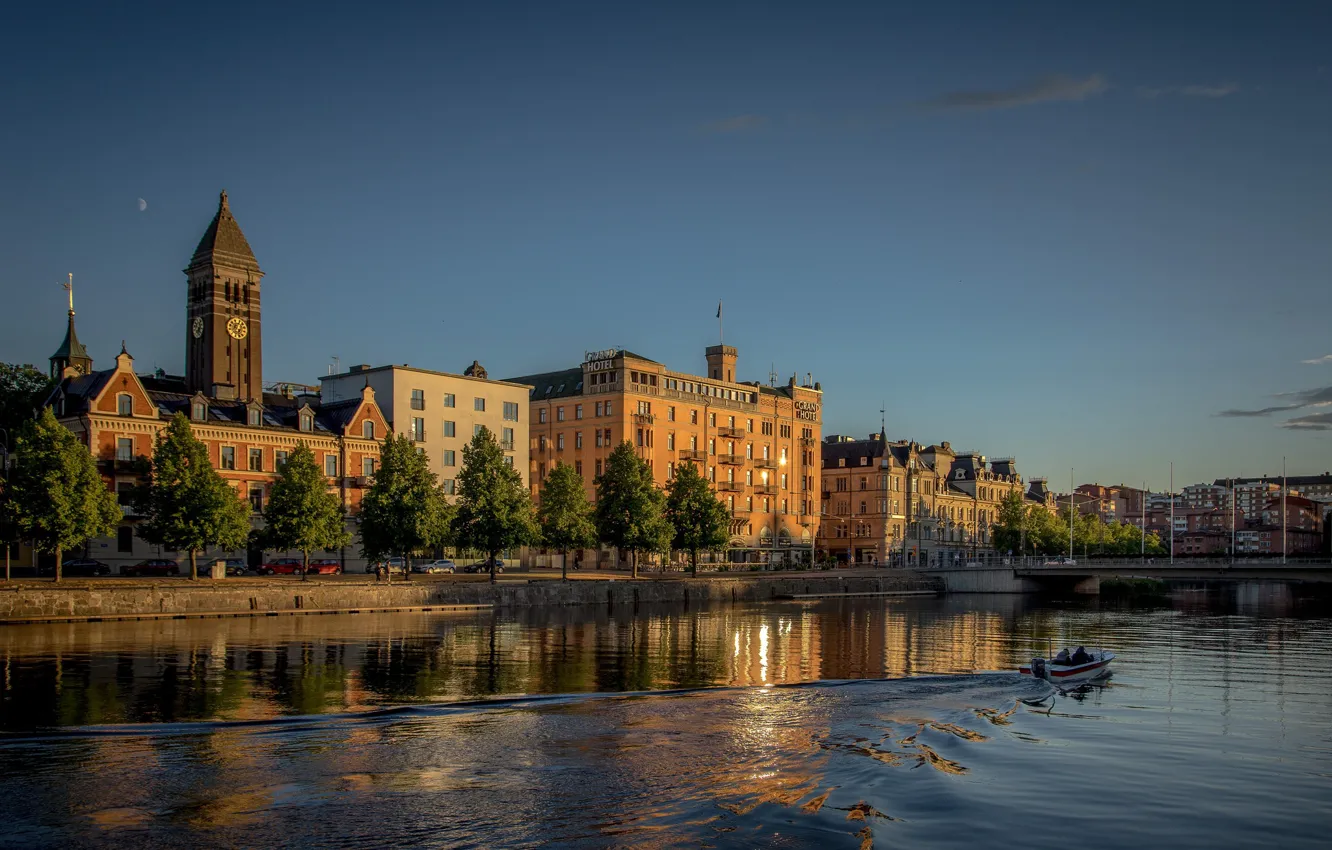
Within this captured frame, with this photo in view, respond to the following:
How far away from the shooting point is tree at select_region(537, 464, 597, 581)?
10981 cm

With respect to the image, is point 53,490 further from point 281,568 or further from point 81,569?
point 281,568

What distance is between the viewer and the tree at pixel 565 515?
10981 centimetres

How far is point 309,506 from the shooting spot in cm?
9200

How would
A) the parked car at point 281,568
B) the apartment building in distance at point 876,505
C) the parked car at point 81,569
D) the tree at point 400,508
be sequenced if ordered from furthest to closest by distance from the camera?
1. the apartment building in distance at point 876,505
2. the parked car at point 281,568
3. the tree at point 400,508
4. the parked car at point 81,569

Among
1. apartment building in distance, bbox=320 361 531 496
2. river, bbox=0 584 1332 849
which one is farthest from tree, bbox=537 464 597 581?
river, bbox=0 584 1332 849

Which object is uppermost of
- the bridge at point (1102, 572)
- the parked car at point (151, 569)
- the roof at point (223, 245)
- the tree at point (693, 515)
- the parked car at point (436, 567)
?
the roof at point (223, 245)

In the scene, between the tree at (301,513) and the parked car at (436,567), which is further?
the parked car at (436,567)

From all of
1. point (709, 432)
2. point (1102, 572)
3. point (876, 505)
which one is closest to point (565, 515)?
point (709, 432)

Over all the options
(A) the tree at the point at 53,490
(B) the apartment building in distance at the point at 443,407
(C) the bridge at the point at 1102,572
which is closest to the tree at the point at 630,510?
(B) the apartment building in distance at the point at 443,407

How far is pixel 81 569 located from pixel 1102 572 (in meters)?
107

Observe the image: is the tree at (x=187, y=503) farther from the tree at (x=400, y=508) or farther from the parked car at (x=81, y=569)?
the tree at (x=400, y=508)

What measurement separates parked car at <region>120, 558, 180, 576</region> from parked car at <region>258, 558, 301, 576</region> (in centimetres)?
809

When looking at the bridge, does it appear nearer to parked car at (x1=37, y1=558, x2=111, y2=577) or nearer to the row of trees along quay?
the row of trees along quay

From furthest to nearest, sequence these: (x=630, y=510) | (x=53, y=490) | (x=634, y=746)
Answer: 1. (x=630, y=510)
2. (x=53, y=490)
3. (x=634, y=746)
